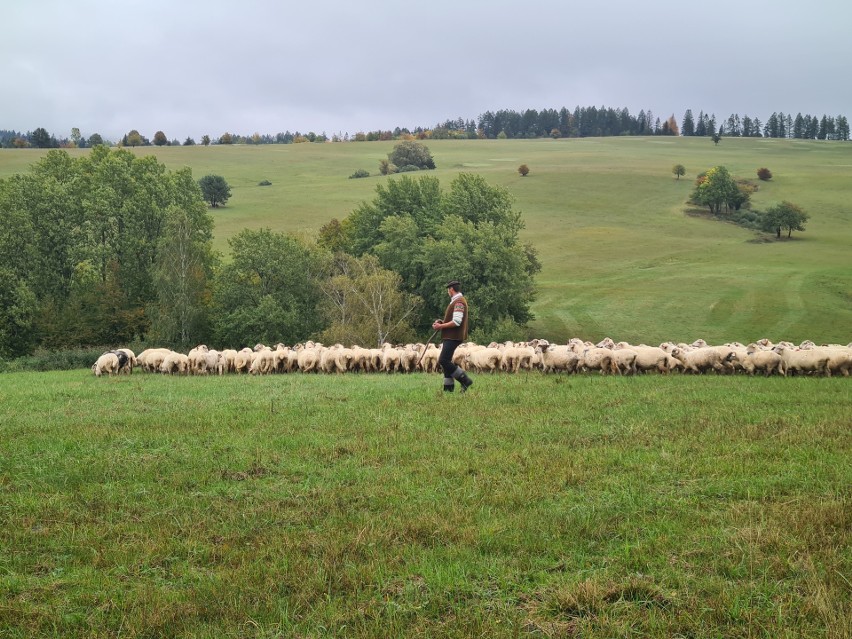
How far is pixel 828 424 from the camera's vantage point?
1016 cm

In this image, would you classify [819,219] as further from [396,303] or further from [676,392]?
[676,392]

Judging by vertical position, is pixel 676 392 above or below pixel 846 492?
below

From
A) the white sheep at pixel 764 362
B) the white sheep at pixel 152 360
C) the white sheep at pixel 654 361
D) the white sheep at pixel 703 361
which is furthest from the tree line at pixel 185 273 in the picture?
the white sheep at pixel 764 362

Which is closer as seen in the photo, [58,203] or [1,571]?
[1,571]

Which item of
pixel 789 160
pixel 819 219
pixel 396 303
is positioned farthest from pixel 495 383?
pixel 789 160

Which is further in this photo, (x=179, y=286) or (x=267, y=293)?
(x=267, y=293)

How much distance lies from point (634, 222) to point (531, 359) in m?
74.9

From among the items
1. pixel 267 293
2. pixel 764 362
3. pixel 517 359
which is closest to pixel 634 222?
pixel 267 293

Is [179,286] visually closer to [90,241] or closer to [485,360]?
[90,241]

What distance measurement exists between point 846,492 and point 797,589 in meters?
2.43

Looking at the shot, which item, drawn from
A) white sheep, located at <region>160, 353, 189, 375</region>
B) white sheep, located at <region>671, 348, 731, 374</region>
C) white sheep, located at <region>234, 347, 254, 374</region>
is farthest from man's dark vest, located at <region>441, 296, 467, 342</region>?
white sheep, located at <region>160, 353, 189, 375</region>

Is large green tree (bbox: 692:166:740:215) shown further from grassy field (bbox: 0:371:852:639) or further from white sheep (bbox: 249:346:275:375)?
grassy field (bbox: 0:371:852:639)

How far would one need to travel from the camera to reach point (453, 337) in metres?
15.1

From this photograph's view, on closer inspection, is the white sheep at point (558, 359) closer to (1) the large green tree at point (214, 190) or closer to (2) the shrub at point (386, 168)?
(1) the large green tree at point (214, 190)
